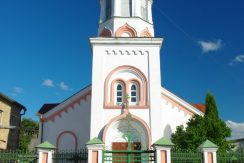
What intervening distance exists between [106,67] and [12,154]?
7.58 m

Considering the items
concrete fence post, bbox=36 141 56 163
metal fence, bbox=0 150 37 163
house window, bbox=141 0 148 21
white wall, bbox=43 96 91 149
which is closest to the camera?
concrete fence post, bbox=36 141 56 163

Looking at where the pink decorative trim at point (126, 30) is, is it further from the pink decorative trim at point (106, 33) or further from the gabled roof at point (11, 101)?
the gabled roof at point (11, 101)

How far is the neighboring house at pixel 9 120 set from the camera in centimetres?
2805

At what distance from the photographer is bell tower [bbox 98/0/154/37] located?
2216 centimetres

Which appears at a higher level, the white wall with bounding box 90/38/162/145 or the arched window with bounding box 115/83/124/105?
the white wall with bounding box 90/38/162/145

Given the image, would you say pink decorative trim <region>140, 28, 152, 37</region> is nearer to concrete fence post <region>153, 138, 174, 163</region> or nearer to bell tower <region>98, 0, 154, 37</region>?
bell tower <region>98, 0, 154, 37</region>

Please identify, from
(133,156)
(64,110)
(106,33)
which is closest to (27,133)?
(64,110)

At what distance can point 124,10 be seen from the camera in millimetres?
22422

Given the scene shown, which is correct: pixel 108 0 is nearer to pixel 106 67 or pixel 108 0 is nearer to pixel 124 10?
pixel 124 10

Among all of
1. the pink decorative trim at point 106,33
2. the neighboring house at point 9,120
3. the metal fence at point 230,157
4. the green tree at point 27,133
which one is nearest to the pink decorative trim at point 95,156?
the metal fence at point 230,157

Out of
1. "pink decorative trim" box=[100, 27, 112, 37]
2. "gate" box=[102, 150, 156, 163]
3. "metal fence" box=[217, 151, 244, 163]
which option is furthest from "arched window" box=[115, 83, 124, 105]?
"metal fence" box=[217, 151, 244, 163]

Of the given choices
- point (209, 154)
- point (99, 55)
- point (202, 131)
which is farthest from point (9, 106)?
point (209, 154)

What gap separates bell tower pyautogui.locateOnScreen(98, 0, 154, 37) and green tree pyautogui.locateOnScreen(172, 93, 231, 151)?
6486mm

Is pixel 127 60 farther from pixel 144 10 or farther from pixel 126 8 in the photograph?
pixel 144 10
